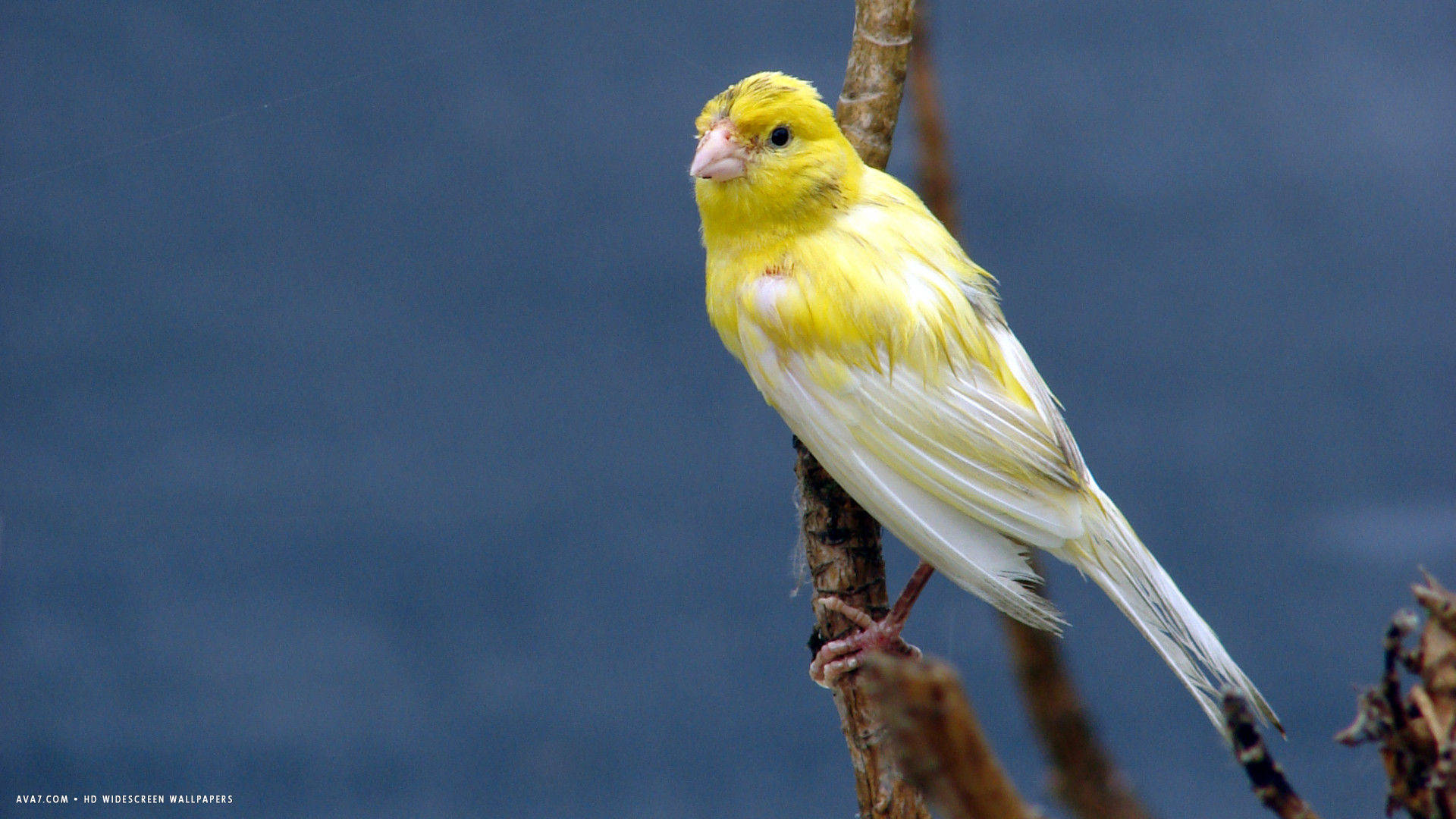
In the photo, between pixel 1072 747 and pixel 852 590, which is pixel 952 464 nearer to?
pixel 852 590

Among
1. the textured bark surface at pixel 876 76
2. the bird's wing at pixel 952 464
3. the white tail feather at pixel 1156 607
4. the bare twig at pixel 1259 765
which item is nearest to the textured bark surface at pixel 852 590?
the bird's wing at pixel 952 464

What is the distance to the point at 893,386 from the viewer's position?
5.74 ft

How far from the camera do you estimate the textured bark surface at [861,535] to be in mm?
1727

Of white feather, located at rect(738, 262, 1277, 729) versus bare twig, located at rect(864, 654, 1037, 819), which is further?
white feather, located at rect(738, 262, 1277, 729)

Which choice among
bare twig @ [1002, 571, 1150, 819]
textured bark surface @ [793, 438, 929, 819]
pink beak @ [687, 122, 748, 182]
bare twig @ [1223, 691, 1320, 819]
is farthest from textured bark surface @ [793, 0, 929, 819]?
bare twig @ [1223, 691, 1320, 819]

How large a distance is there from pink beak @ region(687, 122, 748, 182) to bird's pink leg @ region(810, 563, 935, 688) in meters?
0.71

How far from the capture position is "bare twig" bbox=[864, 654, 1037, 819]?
0.84 metres

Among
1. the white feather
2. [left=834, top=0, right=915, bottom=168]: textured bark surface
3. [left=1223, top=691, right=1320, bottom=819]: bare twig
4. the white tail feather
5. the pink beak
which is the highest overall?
[left=834, top=0, right=915, bottom=168]: textured bark surface

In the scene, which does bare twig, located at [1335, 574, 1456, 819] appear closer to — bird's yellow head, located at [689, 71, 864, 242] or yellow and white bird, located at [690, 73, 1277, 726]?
yellow and white bird, located at [690, 73, 1277, 726]

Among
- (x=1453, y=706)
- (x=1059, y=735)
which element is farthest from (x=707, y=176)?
(x=1453, y=706)

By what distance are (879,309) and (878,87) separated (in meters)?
0.45

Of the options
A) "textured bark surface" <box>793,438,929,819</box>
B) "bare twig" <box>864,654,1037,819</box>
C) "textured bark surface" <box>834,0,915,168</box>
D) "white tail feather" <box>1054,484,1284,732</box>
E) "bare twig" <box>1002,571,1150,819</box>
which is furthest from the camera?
"textured bark surface" <box>834,0,915,168</box>

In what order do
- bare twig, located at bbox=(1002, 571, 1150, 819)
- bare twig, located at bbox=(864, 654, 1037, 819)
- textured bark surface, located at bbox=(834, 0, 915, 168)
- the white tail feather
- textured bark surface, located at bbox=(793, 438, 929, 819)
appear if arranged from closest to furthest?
bare twig, located at bbox=(864, 654, 1037, 819) → bare twig, located at bbox=(1002, 571, 1150, 819) → the white tail feather → textured bark surface, located at bbox=(793, 438, 929, 819) → textured bark surface, located at bbox=(834, 0, 915, 168)

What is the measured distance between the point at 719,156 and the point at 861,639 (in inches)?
31.5
